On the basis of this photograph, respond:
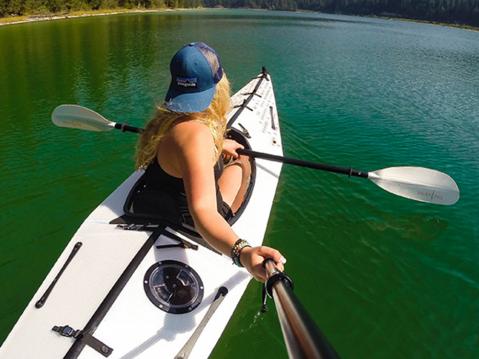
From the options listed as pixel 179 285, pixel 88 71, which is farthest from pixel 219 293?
pixel 88 71

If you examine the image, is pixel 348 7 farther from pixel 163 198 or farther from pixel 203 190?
pixel 203 190

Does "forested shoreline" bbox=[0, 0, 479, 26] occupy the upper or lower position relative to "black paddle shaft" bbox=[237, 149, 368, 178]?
upper

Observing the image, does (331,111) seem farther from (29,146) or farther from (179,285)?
(179,285)

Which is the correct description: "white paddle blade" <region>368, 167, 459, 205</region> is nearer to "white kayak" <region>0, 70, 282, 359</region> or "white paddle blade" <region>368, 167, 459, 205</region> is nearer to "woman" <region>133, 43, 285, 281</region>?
"white kayak" <region>0, 70, 282, 359</region>

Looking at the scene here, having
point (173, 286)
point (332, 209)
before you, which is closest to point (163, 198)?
point (173, 286)

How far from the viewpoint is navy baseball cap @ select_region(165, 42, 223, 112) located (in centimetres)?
280

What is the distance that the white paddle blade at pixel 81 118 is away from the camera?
6191 mm

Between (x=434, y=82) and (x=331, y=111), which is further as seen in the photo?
(x=434, y=82)

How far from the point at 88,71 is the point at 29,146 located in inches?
398

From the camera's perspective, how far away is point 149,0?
304 feet

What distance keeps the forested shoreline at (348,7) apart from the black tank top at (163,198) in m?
61.2

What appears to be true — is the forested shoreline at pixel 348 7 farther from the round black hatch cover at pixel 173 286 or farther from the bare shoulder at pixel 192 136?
the bare shoulder at pixel 192 136

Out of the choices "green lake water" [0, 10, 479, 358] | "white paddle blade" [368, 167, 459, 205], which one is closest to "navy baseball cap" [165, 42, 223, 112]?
"green lake water" [0, 10, 479, 358]

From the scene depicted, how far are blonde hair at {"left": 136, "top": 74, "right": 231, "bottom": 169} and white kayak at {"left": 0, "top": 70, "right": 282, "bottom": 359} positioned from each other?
101 cm
